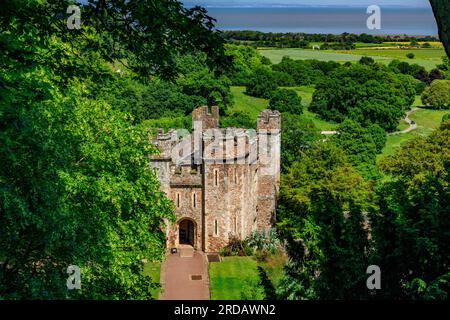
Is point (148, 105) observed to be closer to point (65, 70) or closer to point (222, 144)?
point (222, 144)

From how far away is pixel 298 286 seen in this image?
33.8 ft

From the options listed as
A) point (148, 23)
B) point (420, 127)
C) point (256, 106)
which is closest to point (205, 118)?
point (256, 106)

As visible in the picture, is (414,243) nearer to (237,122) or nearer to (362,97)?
(237,122)

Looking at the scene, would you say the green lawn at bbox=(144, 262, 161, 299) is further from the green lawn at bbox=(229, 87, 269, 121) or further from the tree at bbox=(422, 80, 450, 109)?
the tree at bbox=(422, 80, 450, 109)

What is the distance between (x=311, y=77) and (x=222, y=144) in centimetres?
5971

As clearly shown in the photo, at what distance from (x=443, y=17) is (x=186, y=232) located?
30.0 meters

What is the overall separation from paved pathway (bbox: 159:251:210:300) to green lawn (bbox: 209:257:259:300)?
0.39 metres

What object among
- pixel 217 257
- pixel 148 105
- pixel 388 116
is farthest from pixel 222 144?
pixel 388 116

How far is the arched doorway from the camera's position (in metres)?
35.1

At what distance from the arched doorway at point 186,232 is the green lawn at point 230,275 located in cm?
264

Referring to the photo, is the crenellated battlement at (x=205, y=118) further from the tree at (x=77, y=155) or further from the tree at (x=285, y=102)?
the tree at (x=285, y=102)

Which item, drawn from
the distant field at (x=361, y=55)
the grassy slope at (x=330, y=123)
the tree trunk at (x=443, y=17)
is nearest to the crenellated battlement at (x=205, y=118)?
the grassy slope at (x=330, y=123)

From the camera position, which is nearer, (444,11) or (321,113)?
(444,11)

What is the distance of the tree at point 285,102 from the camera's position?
222 feet
